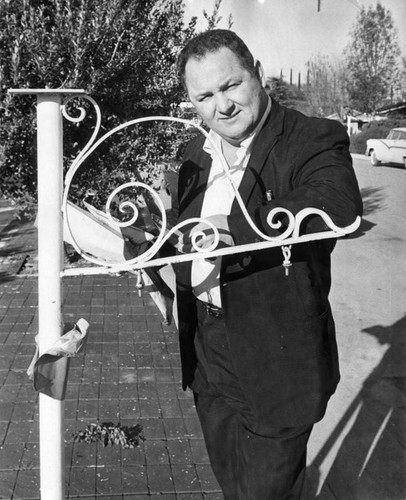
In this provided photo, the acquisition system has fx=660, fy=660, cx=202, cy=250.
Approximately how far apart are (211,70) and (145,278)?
642 millimetres

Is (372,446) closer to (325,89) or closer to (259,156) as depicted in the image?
(259,156)

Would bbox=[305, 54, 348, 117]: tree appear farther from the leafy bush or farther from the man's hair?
the man's hair

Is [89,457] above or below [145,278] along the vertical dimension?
below

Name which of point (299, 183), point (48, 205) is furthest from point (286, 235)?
point (48, 205)

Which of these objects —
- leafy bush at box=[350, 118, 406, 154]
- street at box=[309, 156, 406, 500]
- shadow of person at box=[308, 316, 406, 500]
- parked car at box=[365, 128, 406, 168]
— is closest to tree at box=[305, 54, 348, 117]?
leafy bush at box=[350, 118, 406, 154]

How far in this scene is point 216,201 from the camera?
7.14 ft

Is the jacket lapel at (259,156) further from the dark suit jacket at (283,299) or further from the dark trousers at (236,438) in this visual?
the dark trousers at (236,438)

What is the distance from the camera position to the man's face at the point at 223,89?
1.92 m

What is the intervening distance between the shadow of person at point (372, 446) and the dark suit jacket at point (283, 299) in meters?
1.23

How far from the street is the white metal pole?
3.93 ft

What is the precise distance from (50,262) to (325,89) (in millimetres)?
44104

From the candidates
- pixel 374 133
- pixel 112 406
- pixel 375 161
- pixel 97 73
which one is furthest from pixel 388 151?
pixel 112 406

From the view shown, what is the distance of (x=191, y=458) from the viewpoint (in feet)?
11.2

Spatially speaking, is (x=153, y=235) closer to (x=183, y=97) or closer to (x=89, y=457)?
(x=89, y=457)
